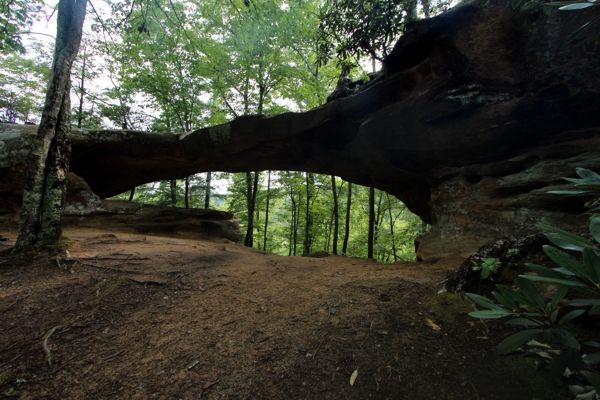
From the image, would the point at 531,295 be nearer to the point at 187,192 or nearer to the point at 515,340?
the point at 515,340

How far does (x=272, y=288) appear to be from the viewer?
152 inches

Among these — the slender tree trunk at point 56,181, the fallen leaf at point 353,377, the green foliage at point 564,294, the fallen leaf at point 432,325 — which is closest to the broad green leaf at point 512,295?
the green foliage at point 564,294

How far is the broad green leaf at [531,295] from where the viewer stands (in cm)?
111

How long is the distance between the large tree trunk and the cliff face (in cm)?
466

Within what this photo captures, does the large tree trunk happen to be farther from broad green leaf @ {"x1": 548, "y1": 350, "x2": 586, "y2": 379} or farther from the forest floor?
broad green leaf @ {"x1": 548, "y1": 350, "x2": 586, "y2": 379}

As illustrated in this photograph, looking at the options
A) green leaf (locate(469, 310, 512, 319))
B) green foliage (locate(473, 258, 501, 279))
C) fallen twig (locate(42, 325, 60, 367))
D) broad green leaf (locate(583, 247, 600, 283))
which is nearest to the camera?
broad green leaf (locate(583, 247, 600, 283))

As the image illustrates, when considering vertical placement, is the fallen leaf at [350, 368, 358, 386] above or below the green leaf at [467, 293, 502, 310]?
below

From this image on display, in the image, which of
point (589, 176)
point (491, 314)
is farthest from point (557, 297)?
point (589, 176)

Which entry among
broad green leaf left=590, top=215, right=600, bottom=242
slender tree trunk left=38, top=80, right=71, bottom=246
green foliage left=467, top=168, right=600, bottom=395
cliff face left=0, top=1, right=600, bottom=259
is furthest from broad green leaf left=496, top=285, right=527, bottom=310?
slender tree trunk left=38, top=80, right=71, bottom=246

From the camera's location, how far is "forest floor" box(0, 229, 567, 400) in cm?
188

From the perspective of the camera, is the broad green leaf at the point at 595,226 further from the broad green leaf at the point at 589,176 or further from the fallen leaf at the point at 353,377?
the fallen leaf at the point at 353,377

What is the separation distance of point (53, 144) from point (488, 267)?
6900mm

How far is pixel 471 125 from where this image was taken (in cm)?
583

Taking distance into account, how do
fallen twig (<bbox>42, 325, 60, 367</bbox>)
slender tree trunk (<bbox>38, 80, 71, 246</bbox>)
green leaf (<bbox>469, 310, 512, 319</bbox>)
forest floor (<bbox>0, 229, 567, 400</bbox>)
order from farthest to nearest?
slender tree trunk (<bbox>38, 80, 71, 246</bbox>) < fallen twig (<bbox>42, 325, 60, 367</bbox>) < forest floor (<bbox>0, 229, 567, 400</bbox>) < green leaf (<bbox>469, 310, 512, 319</bbox>)
